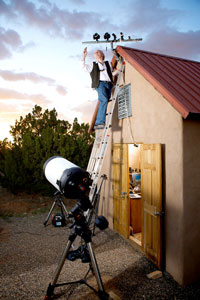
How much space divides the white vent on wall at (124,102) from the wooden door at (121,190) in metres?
0.91

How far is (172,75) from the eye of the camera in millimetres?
5367

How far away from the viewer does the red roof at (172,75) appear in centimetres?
422

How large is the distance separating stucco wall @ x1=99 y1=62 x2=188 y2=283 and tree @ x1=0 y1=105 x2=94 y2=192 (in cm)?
588

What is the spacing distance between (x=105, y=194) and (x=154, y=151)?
129 inches

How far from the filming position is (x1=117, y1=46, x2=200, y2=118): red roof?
4.22 metres

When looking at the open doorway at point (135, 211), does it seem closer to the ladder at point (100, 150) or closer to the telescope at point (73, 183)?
the ladder at point (100, 150)

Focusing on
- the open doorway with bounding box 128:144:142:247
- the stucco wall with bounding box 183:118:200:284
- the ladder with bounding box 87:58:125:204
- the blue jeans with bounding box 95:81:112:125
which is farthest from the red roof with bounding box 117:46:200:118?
the open doorway with bounding box 128:144:142:247

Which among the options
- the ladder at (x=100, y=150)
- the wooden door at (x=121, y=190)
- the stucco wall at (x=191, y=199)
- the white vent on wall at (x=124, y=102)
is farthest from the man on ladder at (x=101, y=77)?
the stucco wall at (x=191, y=199)

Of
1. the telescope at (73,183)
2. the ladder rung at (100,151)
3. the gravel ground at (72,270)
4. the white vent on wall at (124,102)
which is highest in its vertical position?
the white vent on wall at (124,102)

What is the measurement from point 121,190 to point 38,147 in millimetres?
5646

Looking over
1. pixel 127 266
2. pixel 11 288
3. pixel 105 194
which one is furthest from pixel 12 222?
pixel 127 266

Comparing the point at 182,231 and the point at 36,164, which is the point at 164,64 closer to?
the point at 182,231

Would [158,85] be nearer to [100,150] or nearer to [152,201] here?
[100,150]

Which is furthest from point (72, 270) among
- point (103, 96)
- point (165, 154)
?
point (103, 96)
